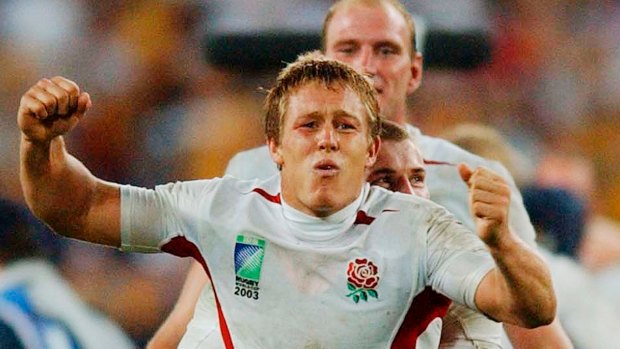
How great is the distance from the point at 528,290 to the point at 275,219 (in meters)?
0.39

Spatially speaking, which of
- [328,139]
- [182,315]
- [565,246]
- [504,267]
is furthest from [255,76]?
[504,267]

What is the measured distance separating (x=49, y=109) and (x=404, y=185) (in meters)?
0.63

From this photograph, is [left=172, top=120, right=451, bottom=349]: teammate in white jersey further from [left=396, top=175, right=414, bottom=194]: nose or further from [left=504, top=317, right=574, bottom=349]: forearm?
[left=504, top=317, right=574, bottom=349]: forearm

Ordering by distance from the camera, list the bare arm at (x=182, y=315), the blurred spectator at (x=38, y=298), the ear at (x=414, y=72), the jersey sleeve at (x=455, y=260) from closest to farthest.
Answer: the jersey sleeve at (x=455, y=260), the bare arm at (x=182, y=315), the ear at (x=414, y=72), the blurred spectator at (x=38, y=298)

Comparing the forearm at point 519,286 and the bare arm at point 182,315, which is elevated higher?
the forearm at point 519,286

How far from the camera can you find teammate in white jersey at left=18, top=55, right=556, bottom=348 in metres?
1.51

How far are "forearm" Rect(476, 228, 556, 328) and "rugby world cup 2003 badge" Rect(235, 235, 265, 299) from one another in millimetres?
323

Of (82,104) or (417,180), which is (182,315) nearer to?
(417,180)

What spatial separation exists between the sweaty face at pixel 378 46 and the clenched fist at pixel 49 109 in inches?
36.3

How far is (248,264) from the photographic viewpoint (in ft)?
5.14

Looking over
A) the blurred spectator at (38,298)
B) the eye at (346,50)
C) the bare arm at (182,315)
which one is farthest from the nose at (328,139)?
the blurred spectator at (38,298)

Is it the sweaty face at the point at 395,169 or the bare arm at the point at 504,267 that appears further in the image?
the sweaty face at the point at 395,169

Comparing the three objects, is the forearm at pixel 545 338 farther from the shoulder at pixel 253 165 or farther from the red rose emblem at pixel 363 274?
the red rose emblem at pixel 363 274

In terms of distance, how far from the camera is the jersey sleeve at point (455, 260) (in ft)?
4.69
